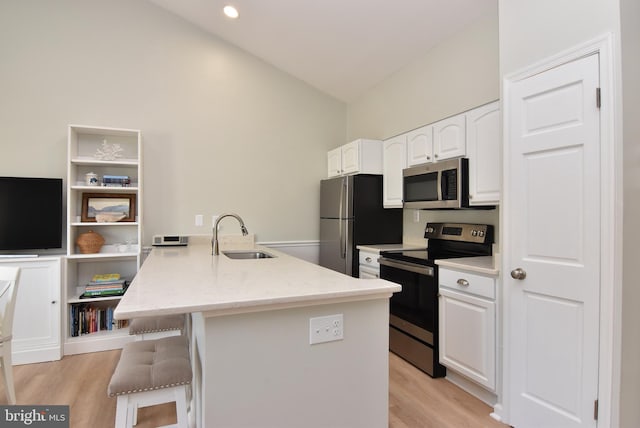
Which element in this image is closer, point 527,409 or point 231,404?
point 231,404

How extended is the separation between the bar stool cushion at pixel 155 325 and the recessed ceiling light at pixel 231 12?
2.71 m

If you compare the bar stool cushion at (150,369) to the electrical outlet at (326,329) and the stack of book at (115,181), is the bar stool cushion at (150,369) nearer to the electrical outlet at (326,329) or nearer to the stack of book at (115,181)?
the electrical outlet at (326,329)

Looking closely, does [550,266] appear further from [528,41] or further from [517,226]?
[528,41]

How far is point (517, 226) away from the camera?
1.96 meters

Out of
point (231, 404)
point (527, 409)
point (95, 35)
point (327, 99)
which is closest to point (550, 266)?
point (527, 409)

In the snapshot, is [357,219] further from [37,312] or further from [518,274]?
[37,312]

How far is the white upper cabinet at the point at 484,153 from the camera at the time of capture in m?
2.33

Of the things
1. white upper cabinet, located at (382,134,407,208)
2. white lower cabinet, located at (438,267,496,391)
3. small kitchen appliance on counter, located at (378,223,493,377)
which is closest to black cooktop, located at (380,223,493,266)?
small kitchen appliance on counter, located at (378,223,493,377)

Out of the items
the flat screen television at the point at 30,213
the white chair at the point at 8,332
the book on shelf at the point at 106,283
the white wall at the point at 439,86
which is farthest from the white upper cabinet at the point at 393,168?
the flat screen television at the point at 30,213

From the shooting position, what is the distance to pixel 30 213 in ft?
10.0

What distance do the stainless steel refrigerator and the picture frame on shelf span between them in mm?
2008

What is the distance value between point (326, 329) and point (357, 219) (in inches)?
85.1

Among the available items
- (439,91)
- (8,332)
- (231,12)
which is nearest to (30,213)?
(8,332)

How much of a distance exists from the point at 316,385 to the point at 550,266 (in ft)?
4.33
